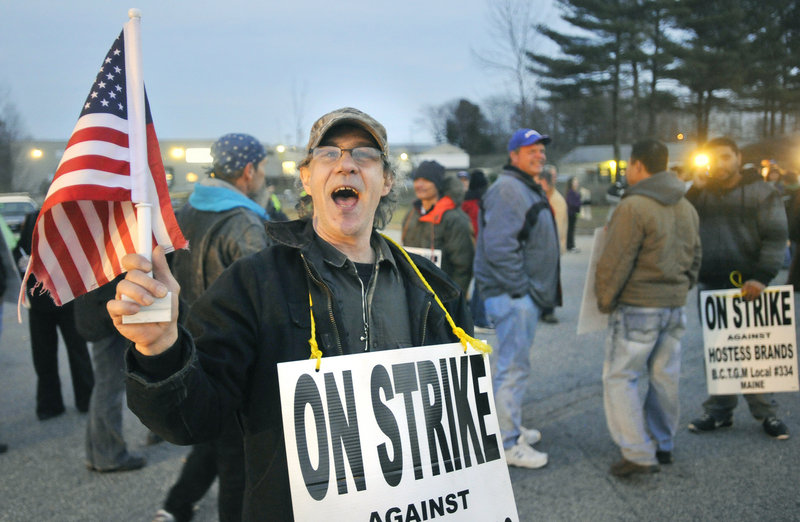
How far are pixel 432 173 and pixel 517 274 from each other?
2243 millimetres

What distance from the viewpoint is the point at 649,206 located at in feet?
14.1

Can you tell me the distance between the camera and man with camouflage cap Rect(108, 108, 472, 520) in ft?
5.15

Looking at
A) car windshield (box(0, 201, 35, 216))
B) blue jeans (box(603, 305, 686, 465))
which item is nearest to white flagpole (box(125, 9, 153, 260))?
blue jeans (box(603, 305, 686, 465))

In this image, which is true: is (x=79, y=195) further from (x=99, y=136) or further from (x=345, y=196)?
(x=345, y=196)

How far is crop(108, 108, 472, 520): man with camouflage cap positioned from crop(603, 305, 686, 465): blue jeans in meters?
2.45

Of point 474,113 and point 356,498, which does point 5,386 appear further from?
point 474,113

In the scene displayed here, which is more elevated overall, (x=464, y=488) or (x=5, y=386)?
(x=464, y=488)

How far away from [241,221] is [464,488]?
2.36 m

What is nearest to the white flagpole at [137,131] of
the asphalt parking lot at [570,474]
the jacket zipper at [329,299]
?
the jacket zipper at [329,299]

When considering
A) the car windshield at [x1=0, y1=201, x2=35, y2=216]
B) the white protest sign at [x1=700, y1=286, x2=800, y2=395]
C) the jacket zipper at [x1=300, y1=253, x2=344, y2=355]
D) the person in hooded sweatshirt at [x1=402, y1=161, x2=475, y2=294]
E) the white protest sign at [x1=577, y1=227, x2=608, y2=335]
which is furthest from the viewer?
the car windshield at [x1=0, y1=201, x2=35, y2=216]

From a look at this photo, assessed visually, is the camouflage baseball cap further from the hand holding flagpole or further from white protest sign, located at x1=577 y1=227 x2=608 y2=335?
white protest sign, located at x1=577 y1=227 x2=608 y2=335

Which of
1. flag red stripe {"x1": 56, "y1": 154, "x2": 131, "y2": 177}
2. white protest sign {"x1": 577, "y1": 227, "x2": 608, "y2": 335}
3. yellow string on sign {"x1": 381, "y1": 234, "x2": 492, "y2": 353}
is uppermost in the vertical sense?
flag red stripe {"x1": 56, "y1": 154, "x2": 131, "y2": 177}

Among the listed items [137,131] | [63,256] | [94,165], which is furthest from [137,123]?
[63,256]

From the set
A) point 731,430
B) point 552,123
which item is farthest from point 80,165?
point 552,123
